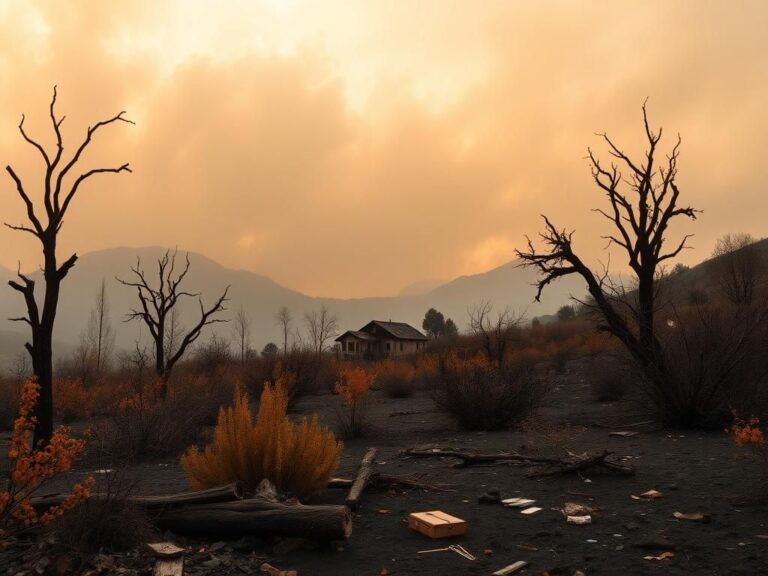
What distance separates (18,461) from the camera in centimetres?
514

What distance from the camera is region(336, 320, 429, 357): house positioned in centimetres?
6850

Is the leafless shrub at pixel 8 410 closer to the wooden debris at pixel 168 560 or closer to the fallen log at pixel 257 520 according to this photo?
the fallen log at pixel 257 520

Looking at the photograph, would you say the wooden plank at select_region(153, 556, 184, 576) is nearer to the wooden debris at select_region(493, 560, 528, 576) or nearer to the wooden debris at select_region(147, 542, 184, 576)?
the wooden debris at select_region(147, 542, 184, 576)

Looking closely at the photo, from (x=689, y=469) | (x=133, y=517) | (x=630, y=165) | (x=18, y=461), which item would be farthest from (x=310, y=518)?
(x=630, y=165)

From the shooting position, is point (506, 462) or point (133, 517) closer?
point (133, 517)

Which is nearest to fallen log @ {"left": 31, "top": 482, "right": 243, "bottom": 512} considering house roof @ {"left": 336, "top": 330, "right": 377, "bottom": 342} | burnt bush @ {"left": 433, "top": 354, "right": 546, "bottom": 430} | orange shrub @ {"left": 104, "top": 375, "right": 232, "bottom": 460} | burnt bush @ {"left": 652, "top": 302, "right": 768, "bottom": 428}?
orange shrub @ {"left": 104, "top": 375, "right": 232, "bottom": 460}

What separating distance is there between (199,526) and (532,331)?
43.9 meters

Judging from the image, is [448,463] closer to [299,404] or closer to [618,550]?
[618,550]

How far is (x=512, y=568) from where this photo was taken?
5164 millimetres

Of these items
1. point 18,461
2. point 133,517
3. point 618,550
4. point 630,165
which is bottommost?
point 618,550

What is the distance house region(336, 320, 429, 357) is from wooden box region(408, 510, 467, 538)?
199 feet

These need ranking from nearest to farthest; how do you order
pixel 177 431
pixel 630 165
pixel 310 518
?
pixel 310 518, pixel 177 431, pixel 630 165

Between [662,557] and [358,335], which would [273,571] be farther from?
[358,335]

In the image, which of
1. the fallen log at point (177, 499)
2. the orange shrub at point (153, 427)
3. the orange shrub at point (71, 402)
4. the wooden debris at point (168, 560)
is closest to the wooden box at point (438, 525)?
the fallen log at point (177, 499)
